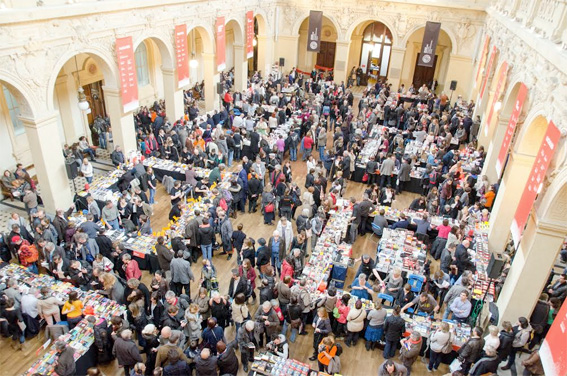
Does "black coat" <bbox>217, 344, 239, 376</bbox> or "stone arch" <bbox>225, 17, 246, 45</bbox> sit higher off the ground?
"stone arch" <bbox>225, 17, 246, 45</bbox>

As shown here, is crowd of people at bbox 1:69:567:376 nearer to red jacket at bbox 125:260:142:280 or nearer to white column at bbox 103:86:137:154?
red jacket at bbox 125:260:142:280

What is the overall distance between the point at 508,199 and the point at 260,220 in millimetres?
6978

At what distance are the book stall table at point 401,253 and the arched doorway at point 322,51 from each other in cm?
2069

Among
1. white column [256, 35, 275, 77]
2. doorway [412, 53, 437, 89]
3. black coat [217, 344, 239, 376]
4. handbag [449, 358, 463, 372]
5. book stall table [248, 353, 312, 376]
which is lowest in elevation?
handbag [449, 358, 463, 372]

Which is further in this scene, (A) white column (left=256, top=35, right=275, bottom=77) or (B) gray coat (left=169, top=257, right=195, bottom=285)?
(A) white column (left=256, top=35, right=275, bottom=77)

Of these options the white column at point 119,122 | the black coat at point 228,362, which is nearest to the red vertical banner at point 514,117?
the black coat at point 228,362

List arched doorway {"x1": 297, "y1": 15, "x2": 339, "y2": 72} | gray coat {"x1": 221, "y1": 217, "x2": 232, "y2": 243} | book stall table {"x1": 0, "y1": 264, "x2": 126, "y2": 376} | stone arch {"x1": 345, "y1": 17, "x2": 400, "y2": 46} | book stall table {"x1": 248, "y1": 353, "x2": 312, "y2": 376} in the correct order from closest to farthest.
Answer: book stall table {"x1": 248, "y1": 353, "x2": 312, "y2": 376}
book stall table {"x1": 0, "y1": 264, "x2": 126, "y2": 376}
gray coat {"x1": 221, "y1": 217, "x2": 232, "y2": 243}
stone arch {"x1": 345, "y1": 17, "x2": 400, "y2": 46}
arched doorway {"x1": 297, "y1": 15, "x2": 339, "y2": 72}

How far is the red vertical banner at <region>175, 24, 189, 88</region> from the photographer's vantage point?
16.8 m

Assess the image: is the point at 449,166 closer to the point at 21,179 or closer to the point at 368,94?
the point at 368,94

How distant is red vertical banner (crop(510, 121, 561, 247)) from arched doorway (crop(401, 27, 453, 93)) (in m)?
19.2

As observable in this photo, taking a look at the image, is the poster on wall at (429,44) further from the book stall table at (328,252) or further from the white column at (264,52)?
the book stall table at (328,252)

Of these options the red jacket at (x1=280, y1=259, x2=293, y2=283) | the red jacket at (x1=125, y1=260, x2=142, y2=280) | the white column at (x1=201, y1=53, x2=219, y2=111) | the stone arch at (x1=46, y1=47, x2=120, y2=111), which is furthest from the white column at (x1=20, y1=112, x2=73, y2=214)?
the white column at (x1=201, y1=53, x2=219, y2=111)

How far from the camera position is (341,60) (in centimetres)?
2619

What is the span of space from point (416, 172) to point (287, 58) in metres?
15.0
